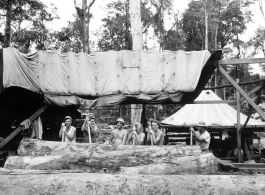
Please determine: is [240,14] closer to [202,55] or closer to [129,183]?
[202,55]

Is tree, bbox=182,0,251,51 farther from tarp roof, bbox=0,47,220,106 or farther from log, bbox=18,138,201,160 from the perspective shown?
log, bbox=18,138,201,160

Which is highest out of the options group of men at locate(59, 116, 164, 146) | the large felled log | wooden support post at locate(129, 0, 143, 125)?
wooden support post at locate(129, 0, 143, 125)

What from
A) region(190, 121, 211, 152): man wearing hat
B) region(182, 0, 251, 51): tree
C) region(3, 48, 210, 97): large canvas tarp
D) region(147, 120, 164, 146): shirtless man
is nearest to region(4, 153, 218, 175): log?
region(147, 120, 164, 146): shirtless man

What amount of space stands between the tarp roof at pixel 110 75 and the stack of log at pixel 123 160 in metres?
2.66

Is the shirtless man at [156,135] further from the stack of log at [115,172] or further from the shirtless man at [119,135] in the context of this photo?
the stack of log at [115,172]

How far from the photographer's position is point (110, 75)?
9.23 meters

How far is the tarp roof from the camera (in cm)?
895

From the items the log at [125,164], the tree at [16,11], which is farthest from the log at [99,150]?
the tree at [16,11]

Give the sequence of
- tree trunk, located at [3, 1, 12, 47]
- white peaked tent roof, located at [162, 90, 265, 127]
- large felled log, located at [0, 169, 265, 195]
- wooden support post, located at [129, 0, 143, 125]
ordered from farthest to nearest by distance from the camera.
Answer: tree trunk, located at [3, 1, 12, 47], wooden support post, located at [129, 0, 143, 125], white peaked tent roof, located at [162, 90, 265, 127], large felled log, located at [0, 169, 265, 195]

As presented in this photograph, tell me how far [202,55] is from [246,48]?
102ft

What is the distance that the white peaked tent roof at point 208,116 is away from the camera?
515 inches

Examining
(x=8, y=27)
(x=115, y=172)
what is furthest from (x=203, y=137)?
(x=8, y=27)

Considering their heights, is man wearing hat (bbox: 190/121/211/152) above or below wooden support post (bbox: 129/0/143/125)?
below

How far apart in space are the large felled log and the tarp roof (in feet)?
13.4
